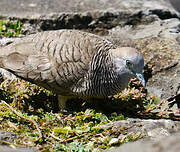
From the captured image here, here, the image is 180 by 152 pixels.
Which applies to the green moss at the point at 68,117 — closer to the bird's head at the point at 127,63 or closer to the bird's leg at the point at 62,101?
the bird's leg at the point at 62,101

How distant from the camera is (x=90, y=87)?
4.15 meters

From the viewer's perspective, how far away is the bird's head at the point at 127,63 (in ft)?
13.5

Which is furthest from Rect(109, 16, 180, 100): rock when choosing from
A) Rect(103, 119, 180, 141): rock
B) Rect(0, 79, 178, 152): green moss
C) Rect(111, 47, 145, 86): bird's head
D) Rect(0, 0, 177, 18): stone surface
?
Rect(103, 119, 180, 141): rock

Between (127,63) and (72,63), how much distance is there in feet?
2.14

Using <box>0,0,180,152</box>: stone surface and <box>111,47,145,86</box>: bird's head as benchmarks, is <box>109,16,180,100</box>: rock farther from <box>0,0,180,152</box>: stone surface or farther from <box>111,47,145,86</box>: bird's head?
<box>111,47,145,86</box>: bird's head

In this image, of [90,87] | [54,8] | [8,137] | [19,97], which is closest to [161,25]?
[54,8]

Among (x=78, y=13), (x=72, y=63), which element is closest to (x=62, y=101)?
(x=72, y=63)

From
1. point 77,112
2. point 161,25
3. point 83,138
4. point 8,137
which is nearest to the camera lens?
point 8,137

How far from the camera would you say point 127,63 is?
4.19m

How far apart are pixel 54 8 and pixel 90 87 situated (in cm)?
258

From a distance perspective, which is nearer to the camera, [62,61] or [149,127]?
[149,127]

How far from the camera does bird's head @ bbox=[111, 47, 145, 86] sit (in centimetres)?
412

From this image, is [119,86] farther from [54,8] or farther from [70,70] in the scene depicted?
[54,8]

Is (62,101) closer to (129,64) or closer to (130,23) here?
(129,64)
